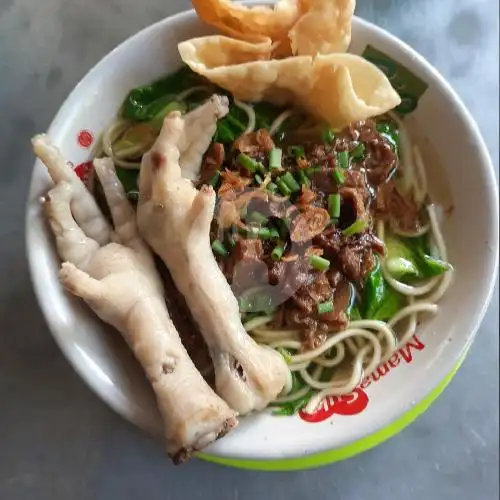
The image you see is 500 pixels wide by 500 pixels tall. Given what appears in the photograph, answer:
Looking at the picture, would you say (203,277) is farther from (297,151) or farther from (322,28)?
(322,28)

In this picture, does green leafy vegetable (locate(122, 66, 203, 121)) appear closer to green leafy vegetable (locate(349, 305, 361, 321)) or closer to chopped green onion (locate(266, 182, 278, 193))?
chopped green onion (locate(266, 182, 278, 193))

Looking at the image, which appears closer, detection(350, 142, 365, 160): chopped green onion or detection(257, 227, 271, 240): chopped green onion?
detection(257, 227, 271, 240): chopped green onion

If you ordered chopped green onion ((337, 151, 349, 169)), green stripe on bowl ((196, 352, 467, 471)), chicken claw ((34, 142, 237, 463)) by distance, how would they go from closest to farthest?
chicken claw ((34, 142, 237, 463)) → green stripe on bowl ((196, 352, 467, 471)) → chopped green onion ((337, 151, 349, 169))

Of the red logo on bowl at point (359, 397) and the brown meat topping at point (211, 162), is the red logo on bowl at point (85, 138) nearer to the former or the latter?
the brown meat topping at point (211, 162)

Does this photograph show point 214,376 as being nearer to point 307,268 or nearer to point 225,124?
point 307,268

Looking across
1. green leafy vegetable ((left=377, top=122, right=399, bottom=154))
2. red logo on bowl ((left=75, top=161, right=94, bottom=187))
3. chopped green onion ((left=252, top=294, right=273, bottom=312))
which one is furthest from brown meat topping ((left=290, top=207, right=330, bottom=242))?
red logo on bowl ((left=75, top=161, right=94, bottom=187))

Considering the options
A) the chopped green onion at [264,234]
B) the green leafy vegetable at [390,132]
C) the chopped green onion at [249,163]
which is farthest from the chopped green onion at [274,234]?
the green leafy vegetable at [390,132]

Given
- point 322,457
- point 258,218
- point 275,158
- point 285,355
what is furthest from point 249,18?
point 322,457
